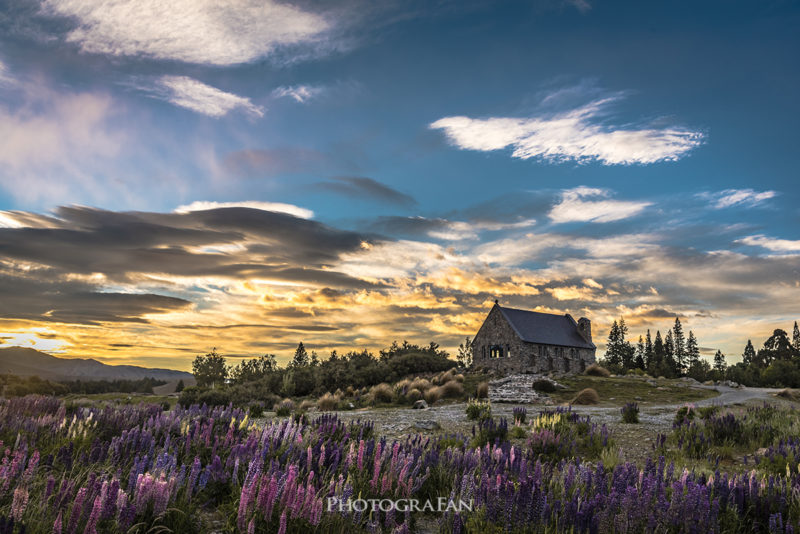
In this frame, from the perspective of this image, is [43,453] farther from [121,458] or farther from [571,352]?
[571,352]

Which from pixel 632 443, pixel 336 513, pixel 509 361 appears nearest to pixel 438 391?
pixel 632 443

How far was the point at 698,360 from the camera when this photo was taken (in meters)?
107

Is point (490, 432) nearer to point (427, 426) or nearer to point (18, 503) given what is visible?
point (427, 426)

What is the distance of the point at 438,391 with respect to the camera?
26.1m

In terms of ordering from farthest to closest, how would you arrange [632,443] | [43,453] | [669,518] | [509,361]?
[509,361], [632,443], [43,453], [669,518]

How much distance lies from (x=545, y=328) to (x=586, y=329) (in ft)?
28.0

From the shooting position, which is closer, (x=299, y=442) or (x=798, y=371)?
(x=299, y=442)

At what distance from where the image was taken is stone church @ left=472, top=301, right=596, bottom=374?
5722 centimetres

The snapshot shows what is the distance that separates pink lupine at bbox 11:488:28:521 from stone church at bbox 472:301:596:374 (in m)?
56.3

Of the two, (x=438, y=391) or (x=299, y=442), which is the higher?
(x=299, y=442)

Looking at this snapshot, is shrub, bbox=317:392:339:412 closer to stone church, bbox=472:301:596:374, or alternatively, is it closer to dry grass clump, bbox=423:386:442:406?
dry grass clump, bbox=423:386:442:406

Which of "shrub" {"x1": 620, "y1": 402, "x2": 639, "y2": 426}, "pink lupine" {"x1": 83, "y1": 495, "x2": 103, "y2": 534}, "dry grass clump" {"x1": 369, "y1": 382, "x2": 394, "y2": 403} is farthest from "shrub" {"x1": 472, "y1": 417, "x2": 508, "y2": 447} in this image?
"dry grass clump" {"x1": 369, "y1": 382, "x2": 394, "y2": 403}

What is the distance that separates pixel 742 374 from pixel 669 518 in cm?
8443

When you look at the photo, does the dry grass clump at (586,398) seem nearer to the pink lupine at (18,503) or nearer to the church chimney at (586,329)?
the pink lupine at (18,503)
